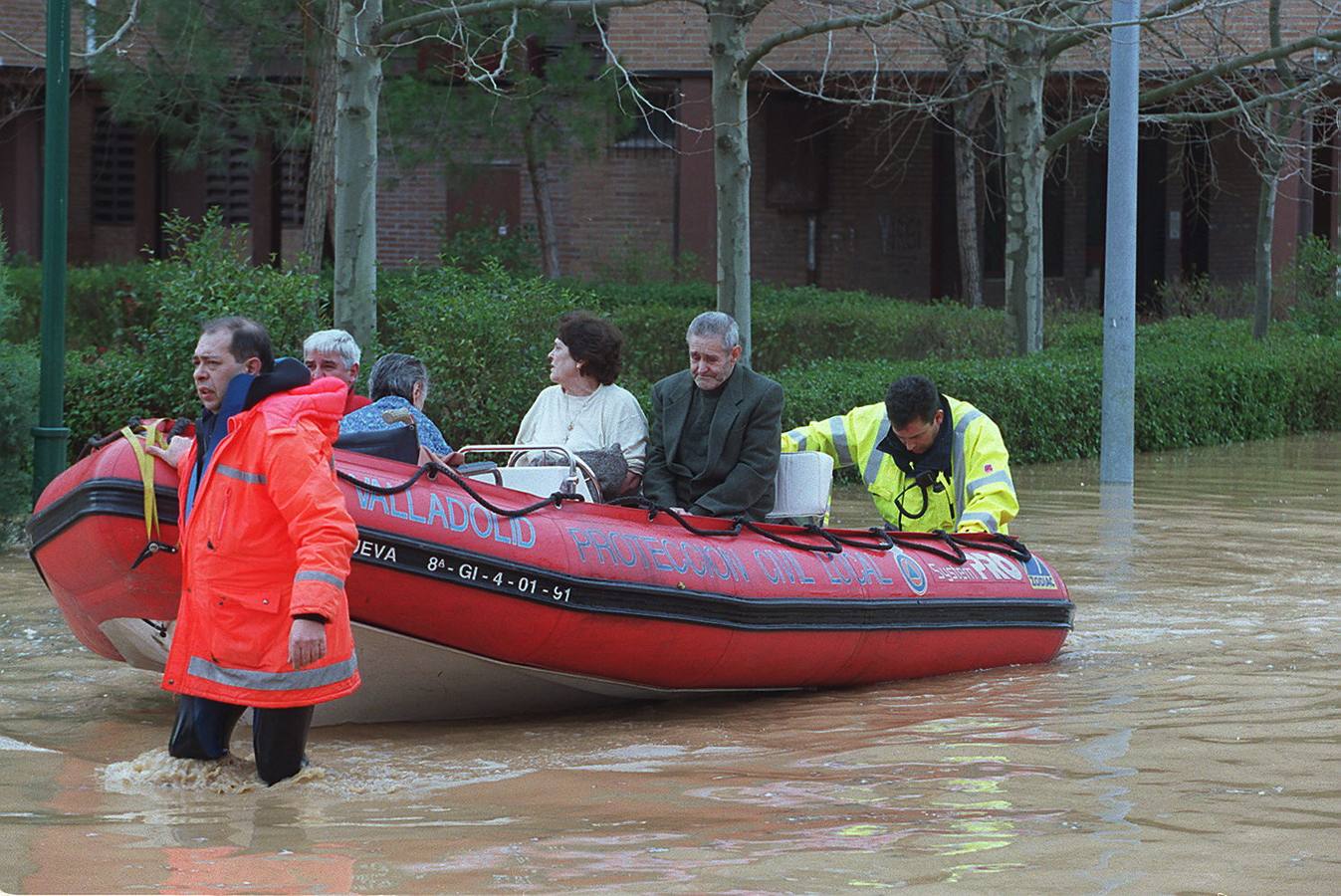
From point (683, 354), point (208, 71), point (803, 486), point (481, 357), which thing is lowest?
point (803, 486)

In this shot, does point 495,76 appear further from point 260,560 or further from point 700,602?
point 260,560

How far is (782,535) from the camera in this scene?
7.84 metres

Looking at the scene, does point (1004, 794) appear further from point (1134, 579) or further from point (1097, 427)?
Result: point (1097, 427)

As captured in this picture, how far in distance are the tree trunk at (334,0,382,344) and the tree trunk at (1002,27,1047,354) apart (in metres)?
7.04

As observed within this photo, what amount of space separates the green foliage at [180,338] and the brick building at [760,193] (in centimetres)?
951

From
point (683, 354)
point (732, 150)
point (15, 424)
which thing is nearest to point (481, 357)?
point (732, 150)

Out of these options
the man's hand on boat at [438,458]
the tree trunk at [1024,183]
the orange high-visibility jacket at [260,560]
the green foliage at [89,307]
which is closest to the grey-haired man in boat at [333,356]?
the man's hand on boat at [438,458]

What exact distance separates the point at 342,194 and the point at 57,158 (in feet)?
6.64

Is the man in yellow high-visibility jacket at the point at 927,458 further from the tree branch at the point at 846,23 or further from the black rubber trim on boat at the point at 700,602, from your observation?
the tree branch at the point at 846,23

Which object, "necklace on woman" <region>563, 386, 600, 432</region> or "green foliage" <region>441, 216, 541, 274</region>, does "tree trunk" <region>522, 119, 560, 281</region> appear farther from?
"necklace on woman" <region>563, 386, 600, 432</region>

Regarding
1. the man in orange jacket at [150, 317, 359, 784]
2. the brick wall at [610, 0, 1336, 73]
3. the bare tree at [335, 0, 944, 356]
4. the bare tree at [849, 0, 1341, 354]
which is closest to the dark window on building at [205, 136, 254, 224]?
the brick wall at [610, 0, 1336, 73]

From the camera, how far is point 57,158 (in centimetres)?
1067

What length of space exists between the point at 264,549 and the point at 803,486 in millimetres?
3147

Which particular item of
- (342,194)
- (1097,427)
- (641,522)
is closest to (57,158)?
(342,194)
